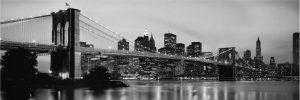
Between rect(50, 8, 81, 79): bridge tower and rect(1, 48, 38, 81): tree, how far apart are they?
5.60 m

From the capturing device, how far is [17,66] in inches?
1689

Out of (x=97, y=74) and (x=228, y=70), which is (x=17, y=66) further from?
(x=228, y=70)

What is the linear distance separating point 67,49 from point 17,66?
7.41 m

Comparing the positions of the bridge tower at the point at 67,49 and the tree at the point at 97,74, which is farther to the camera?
the tree at the point at 97,74

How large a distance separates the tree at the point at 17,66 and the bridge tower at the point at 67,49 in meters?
5.60

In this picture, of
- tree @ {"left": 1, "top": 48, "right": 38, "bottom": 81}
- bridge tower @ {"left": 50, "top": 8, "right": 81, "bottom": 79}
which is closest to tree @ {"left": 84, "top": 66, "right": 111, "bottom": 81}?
bridge tower @ {"left": 50, "top": 8, "right": 81, "bottom": 79}

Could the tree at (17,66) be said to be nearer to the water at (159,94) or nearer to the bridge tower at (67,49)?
the water at (159,94)

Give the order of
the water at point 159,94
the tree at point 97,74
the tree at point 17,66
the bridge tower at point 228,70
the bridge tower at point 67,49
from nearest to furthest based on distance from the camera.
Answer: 1. the water at point 159,94
2. the tree at point 17,66
3. the bridge tower at point 67,49
4. the tree at point 97,74
5. the bridge tower at point 228,70

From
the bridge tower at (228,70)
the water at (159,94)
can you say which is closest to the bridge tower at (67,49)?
the water at (159,94)

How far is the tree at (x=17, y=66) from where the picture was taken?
1662 inches

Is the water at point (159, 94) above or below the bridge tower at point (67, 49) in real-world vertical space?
below

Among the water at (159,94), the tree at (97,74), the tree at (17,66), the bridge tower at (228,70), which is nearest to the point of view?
the water at (159,94)

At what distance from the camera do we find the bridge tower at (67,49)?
48.8 m

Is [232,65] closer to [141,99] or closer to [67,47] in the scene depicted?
[67,47]
